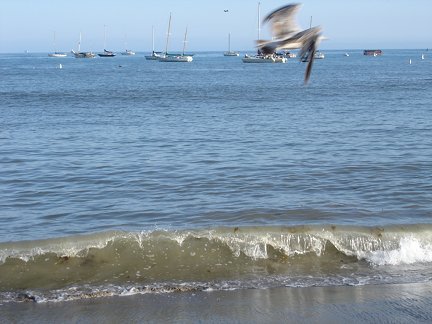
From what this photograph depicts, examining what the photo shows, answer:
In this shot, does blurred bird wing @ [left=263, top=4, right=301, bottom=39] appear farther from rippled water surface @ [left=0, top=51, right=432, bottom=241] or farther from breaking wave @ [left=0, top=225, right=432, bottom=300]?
rippled water surface @ [left=0, top=51, right=432, bottom=241]

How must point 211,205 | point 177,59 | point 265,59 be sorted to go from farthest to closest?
point 177,59, point 265,59, point 211,205

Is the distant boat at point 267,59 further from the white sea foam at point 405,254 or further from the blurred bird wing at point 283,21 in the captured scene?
the blurred bird wing at point 283,21

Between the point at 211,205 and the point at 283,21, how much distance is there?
1038 cm

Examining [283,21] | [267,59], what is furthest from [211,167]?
[267,59]

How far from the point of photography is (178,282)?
9.98 meters

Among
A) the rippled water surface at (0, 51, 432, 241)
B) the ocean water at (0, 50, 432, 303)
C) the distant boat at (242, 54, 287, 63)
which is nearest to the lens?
the ocean water at (0, 50, 432, 303)

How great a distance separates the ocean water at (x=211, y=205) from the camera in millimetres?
10414

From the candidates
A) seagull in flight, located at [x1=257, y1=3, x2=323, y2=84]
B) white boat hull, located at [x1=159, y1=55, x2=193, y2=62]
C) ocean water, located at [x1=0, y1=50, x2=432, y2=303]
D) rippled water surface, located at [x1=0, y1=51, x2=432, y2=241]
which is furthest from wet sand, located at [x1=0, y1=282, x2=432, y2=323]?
white boat hull, located at [x1=159, y1=55, x2=193, y2=62]

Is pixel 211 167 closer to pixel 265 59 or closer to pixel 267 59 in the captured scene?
pixel 267 59

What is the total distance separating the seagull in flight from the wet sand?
4662 mm

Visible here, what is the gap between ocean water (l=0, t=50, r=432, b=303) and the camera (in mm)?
10414

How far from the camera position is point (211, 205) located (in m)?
14.4

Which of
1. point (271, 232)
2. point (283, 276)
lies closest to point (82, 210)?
point (271, 232)

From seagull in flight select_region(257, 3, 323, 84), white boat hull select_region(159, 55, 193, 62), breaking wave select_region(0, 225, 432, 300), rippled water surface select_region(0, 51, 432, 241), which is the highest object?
white boat hull select_region(159, 55, 193, 62)
